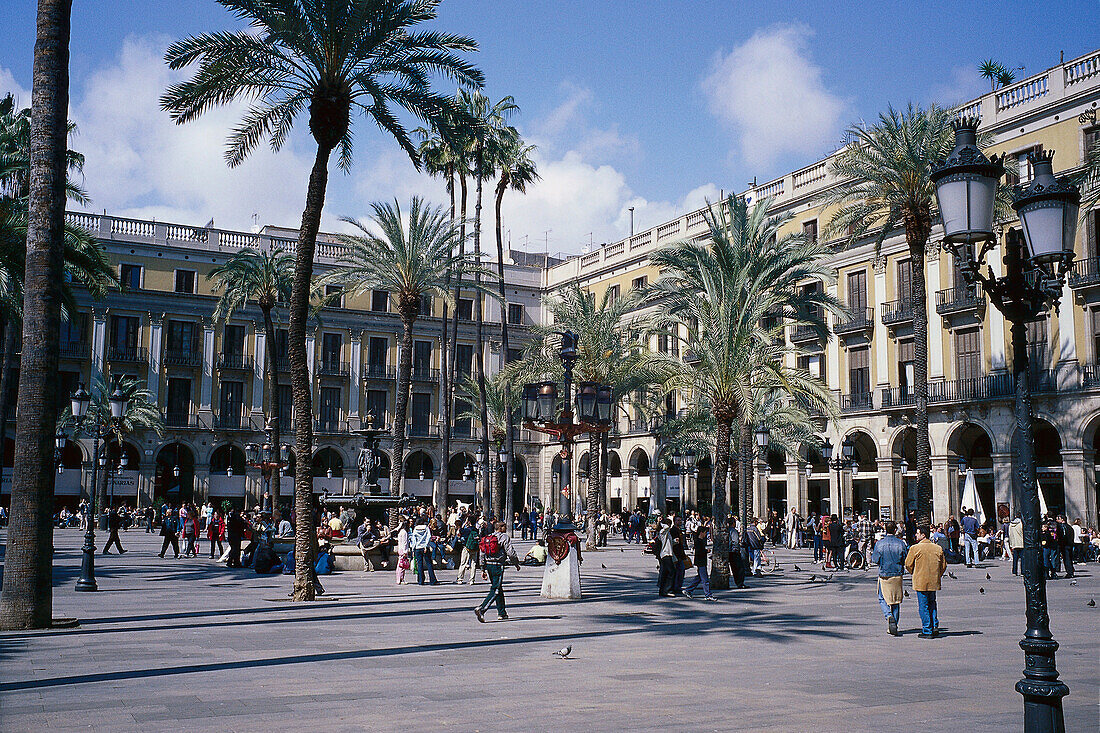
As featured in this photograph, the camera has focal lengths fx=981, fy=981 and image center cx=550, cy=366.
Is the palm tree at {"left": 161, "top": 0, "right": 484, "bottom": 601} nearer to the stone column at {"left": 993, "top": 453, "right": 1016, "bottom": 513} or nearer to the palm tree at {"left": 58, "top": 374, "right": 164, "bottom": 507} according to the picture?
the stone column at {"left": 993, "top": 453, "right": 1016, "bottom": 513}

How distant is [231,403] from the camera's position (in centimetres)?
5834

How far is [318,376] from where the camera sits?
198 feet

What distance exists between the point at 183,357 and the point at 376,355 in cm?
1173

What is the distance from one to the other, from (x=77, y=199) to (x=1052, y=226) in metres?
29.7

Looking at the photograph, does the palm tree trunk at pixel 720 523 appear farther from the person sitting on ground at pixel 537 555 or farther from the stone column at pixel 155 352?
the stone column at pixel 155 352

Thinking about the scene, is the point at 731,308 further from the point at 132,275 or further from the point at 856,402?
the point at 132,275

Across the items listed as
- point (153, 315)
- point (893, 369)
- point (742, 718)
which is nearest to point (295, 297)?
point (742, 718)

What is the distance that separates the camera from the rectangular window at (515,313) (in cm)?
6656

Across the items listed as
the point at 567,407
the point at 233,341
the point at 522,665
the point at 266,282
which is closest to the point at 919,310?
the point at 567,407

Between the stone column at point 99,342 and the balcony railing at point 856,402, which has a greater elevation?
the stone column at point 99,342

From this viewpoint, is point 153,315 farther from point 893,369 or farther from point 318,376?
point 893,369

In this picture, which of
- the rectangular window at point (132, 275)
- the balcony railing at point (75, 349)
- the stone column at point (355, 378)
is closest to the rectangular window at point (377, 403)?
the stone column at point (355, 378)

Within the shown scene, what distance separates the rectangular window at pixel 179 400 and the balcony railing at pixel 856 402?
36383 mm

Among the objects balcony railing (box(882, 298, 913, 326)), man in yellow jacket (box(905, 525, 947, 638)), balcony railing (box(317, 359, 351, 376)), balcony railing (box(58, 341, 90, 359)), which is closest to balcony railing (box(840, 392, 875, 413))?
balcony railing (box(882, 298, 913, 326))
